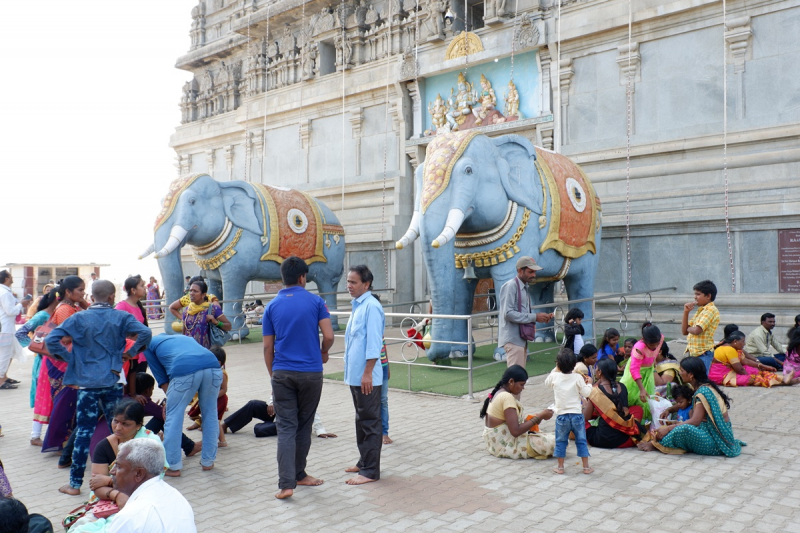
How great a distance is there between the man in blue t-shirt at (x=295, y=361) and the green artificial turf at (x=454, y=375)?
3097 millimetres

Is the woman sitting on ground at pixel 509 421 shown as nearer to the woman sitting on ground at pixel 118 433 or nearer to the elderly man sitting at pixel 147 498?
the woman sitting on ground at pixel 118 433

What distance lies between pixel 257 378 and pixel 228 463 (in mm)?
3741

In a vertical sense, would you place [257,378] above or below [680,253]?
below

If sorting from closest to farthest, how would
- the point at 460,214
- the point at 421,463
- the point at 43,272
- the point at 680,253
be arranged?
the point at 421,463 → the point at 460,214 → the point at 680,253 → the point at 43,272

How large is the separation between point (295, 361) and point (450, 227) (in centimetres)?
399

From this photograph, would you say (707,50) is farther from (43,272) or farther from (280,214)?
(43,272)

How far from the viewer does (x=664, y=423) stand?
5.46 metres

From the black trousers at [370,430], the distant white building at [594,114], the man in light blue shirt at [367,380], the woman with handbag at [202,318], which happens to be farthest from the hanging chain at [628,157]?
the black trousers at [370,430]

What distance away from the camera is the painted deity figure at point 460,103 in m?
14.4

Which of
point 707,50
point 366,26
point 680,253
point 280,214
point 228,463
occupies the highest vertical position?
point 366,26

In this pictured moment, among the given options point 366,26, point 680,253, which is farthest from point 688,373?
point 366,26

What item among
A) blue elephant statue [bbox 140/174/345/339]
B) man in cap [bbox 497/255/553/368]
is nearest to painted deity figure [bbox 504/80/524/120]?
blue elephant statue [bbox 140/174/345/339]

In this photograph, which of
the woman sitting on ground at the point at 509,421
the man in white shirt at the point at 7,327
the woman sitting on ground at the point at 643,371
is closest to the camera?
the woman sitting on ground at the point at 509,421

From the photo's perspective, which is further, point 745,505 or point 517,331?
point 517,331
